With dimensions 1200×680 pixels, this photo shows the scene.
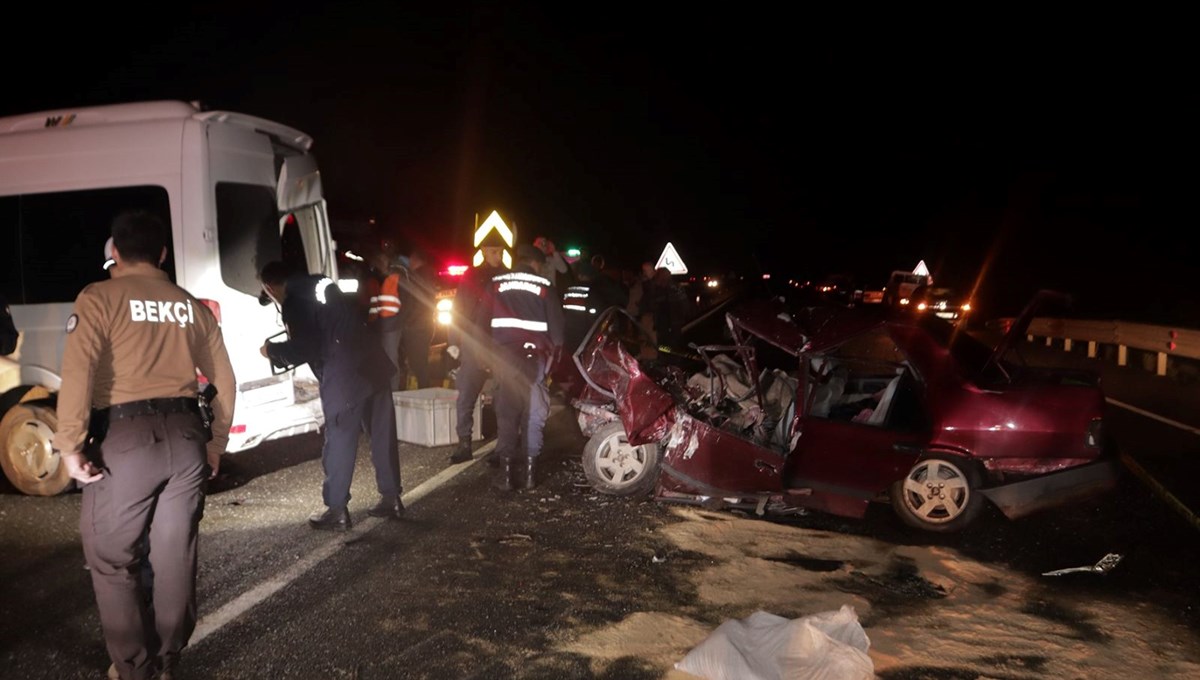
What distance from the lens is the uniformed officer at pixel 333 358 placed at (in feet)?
19.1

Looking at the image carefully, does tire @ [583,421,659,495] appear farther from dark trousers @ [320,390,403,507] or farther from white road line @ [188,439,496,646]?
dark trousers @ [320,390,403,507]

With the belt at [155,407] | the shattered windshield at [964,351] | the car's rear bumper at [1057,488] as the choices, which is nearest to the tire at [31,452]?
the belt at [155,407]

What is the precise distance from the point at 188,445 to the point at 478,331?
403 centimetres

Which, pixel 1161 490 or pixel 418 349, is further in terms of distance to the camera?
pixel 418 349

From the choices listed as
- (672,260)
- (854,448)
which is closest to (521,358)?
(854,448)

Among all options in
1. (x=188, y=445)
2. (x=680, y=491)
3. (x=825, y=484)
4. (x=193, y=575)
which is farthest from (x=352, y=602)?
(x=825, y=484)

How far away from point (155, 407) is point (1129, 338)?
18.6 metres

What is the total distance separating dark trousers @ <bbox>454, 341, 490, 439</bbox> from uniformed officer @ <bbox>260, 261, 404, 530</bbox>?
75.5 inches

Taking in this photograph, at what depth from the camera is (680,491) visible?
679 centimetres

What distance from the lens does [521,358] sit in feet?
24.0

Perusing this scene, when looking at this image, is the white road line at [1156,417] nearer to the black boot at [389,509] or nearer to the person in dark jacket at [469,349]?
the person in dark jacket at [469,349]

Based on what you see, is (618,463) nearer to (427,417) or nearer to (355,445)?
(355,445)

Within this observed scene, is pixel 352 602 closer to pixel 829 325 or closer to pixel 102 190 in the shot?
pixel 829 325

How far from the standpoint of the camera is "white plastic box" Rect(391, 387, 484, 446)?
28.4 feet
